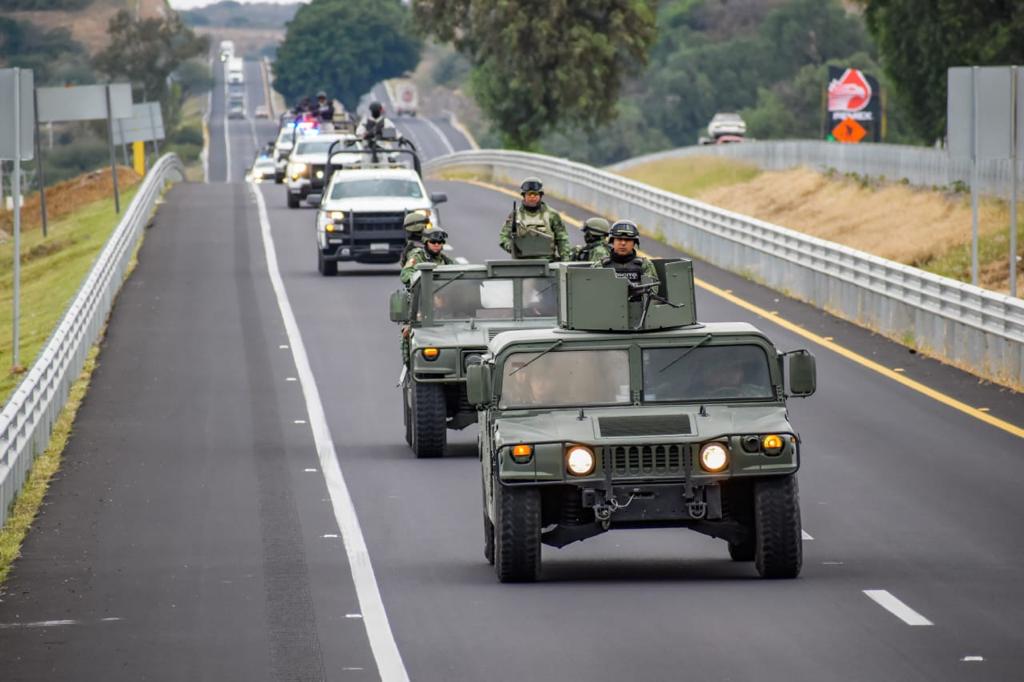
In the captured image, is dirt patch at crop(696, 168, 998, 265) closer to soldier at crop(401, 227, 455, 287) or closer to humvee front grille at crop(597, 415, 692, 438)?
soldier at crop(401, 227, 455, 287)

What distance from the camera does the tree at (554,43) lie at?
79.7m

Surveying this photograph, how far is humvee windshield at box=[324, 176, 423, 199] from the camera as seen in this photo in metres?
38.5

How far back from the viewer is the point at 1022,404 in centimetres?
2314

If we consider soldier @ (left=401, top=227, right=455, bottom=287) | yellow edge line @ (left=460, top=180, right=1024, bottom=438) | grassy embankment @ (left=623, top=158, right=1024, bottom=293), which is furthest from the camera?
grassy embankment @ (left=623, top=158, right=1024, bottom=293)

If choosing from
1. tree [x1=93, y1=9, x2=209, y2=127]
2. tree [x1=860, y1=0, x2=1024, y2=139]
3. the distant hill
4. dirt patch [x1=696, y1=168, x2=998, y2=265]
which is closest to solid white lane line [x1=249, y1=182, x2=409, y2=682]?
dirt patch [x1=696, y1=168, x2=998, y2=265]

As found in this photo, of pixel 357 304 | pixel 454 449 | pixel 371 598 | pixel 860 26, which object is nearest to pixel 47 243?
pixel 357 304

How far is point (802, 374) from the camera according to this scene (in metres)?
13.5

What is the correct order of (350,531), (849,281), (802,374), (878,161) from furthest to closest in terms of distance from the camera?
(878,161) → (849,281) → (350,531) → (802,374)

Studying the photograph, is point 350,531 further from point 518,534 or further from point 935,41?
point 935,41

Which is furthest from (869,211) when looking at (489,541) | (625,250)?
(489,541)

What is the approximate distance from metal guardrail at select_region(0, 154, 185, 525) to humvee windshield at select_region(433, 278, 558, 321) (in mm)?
3768

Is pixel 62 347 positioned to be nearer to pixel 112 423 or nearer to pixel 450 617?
pixel 112 423

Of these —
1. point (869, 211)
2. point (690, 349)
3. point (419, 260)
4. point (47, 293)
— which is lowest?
point (47, 293)

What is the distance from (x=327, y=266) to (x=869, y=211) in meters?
16.0
